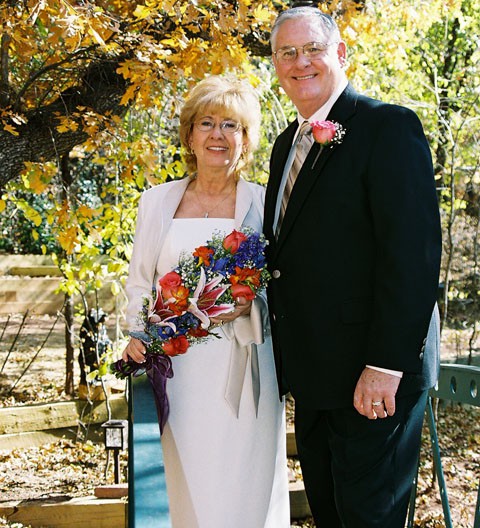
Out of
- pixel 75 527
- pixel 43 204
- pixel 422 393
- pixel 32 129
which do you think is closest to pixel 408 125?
pixel 422 393

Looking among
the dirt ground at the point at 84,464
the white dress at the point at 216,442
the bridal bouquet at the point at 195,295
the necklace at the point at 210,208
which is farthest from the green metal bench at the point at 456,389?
the dirt ground at the point at 84,464

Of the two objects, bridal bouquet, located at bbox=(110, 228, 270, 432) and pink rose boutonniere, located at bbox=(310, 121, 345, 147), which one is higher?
pink rose boutonniere, located at bbox=(310, 121, 345, 147)

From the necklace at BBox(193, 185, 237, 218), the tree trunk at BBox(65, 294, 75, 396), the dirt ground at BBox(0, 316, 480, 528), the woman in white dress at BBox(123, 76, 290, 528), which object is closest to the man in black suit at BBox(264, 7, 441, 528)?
the woman in white dress at BBox(123, 76, 290, 528)

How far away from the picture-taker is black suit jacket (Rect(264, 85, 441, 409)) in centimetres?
239

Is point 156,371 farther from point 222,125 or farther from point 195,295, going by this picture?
point 222,125

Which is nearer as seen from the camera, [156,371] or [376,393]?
[376,393]

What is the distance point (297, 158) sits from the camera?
9.22ft

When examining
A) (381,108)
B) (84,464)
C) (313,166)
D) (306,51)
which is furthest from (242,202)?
(84,464)

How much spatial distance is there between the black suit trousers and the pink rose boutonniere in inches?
35.5

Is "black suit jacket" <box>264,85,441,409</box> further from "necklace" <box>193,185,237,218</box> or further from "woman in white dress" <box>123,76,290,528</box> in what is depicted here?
"necklace" <box>193,185,237,218</box>

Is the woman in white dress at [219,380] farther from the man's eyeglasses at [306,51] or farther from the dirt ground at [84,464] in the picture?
the dirt ground at [84,464]

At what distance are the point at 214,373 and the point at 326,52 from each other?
4.49 feet

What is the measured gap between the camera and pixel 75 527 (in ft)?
16.1

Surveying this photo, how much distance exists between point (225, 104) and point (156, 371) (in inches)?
A: 46.6
